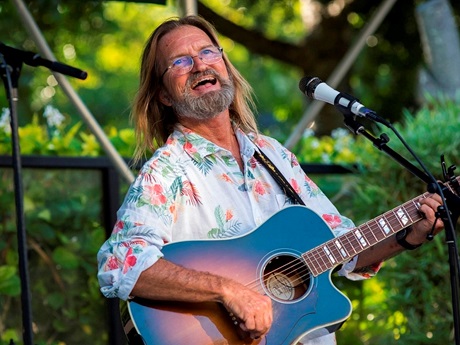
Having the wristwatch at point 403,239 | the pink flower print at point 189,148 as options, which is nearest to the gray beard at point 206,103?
the pink flower print at point 189,148

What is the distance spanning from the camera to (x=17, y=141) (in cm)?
383

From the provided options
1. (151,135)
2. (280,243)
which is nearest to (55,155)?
(151,135)

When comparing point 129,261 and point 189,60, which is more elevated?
point 189,60

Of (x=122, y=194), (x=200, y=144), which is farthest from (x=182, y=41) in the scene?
(x=122, y=194)

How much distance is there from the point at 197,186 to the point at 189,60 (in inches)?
22.4

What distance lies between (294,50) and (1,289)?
479 cm

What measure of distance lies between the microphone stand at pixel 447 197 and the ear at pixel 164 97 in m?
0.88

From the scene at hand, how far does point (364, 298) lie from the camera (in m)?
5.63

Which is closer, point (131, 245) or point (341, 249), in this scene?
point (131, 245)

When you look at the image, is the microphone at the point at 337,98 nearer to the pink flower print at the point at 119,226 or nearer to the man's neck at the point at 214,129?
the man's neck at the point at 214,129

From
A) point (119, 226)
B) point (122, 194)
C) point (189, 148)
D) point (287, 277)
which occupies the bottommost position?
point (287, 277)

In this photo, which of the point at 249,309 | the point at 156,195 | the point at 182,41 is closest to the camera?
the point at 249,309

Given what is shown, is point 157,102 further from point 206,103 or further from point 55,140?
point 55,140

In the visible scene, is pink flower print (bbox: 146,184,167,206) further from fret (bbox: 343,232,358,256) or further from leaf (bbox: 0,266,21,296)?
leaf (bbox: 0,266,21,296)
